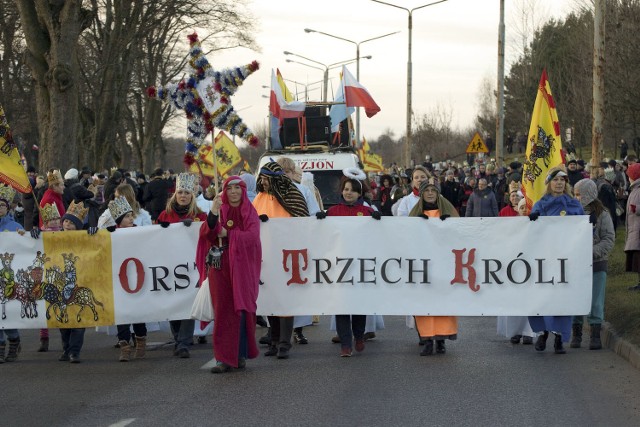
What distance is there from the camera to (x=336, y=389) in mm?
10305

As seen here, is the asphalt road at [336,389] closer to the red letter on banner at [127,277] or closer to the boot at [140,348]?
the boot at [140,348]

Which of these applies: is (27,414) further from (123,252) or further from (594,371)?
(594,371)

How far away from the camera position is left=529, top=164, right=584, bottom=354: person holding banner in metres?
12.6

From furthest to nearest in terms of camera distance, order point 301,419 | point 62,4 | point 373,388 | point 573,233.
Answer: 1. point 62,4
2. point 573,233
3. point 373,388
4. point 301,419

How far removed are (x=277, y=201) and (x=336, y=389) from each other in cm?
343

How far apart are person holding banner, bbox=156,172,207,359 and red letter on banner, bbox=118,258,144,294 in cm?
50

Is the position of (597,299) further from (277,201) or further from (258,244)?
(258,244)

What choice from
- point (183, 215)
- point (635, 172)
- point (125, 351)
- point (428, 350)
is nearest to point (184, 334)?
point (125, 351)

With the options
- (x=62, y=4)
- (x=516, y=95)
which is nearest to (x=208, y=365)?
(x=62, y=4)

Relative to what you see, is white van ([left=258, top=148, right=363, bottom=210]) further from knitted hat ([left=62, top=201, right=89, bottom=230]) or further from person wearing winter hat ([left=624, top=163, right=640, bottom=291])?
knitted hat ([left=62, top=201, right=89, bottom=230])

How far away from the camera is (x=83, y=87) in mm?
49188

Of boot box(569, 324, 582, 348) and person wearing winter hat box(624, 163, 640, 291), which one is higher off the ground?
person wearing winter hat box(624, 163, 640, 291)

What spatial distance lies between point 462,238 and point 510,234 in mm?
501

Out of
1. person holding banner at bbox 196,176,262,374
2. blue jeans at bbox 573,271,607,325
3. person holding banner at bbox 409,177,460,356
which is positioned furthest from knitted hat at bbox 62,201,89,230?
blue jeans at bbox 573,271,607,325
